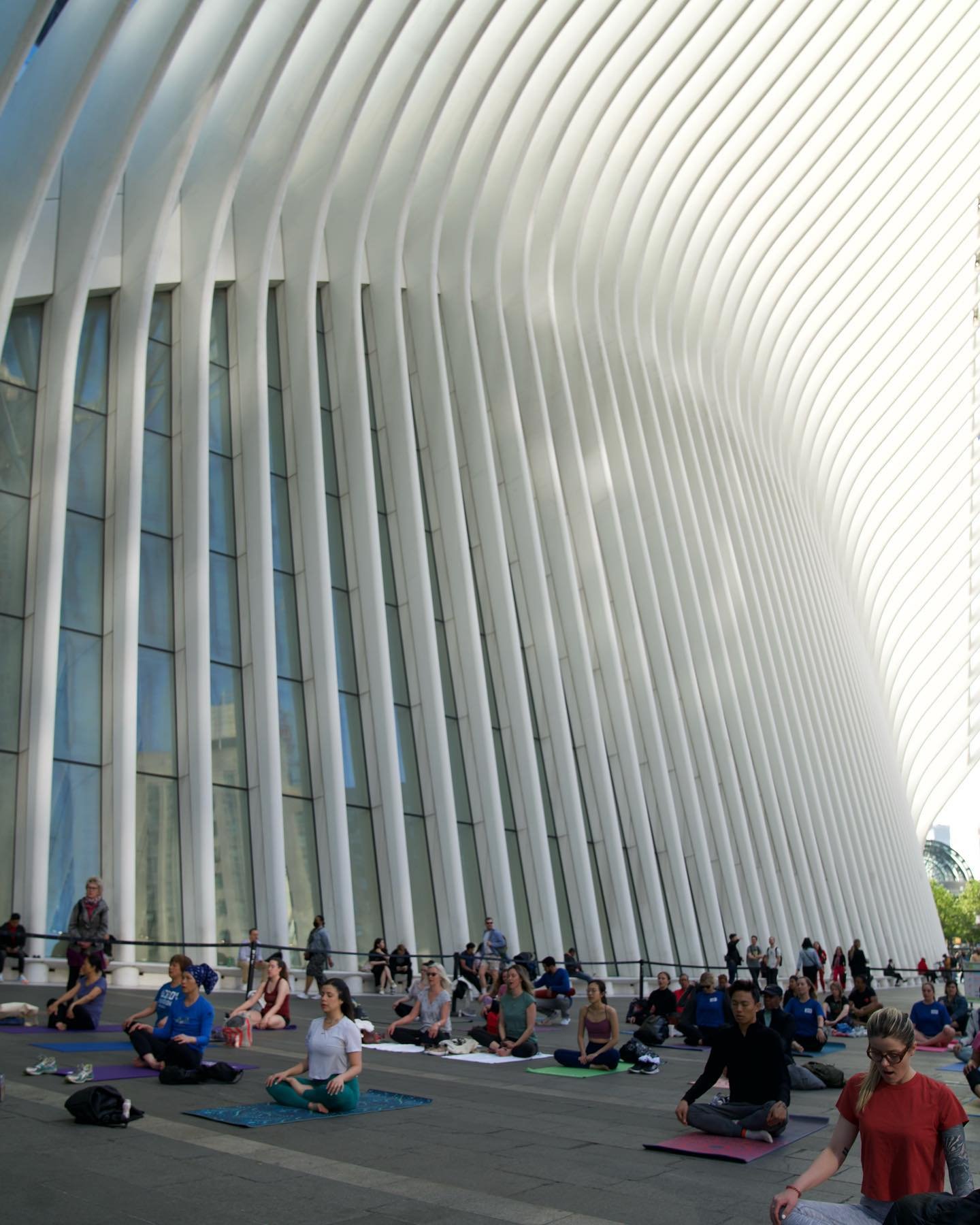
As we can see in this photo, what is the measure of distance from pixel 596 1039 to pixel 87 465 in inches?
499

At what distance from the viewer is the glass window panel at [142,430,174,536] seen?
1962 centimetres

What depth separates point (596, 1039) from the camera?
10953 mm

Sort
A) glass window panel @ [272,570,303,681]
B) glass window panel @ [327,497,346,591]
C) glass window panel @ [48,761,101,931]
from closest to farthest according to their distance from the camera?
glass window panel @ [48,761,101,931]
glass window panel @ [272,570,303,681]
glass window panel @ [327,497,346,591]

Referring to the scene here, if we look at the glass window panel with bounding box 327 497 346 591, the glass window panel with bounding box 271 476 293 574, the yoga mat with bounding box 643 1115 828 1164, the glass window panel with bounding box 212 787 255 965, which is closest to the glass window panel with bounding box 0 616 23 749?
the glass window panel with bounding box 212 787 255 965

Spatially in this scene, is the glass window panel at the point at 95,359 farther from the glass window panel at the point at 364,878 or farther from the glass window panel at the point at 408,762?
the glass window panel at the point at 364,878

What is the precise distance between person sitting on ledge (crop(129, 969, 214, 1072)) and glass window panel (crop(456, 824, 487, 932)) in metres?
12.3

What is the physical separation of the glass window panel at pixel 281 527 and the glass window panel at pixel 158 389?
2489 millimetres

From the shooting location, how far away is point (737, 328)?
3734 centimetres

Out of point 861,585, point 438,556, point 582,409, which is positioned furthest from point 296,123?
point 861,585

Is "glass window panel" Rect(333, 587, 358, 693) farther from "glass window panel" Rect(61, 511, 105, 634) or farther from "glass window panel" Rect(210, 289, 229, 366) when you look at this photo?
"glass window panel" Rect(210, 289, 229, 366)

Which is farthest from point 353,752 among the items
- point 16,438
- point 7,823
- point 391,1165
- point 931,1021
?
point 391,1165

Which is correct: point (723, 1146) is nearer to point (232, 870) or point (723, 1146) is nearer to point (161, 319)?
point (232, 870)

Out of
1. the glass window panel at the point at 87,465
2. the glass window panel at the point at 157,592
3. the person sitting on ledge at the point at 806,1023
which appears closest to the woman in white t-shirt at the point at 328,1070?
the person sitting on ledge at the point at 806,1023

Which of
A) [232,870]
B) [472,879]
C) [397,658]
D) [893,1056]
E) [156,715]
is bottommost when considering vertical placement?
[893,1056]
